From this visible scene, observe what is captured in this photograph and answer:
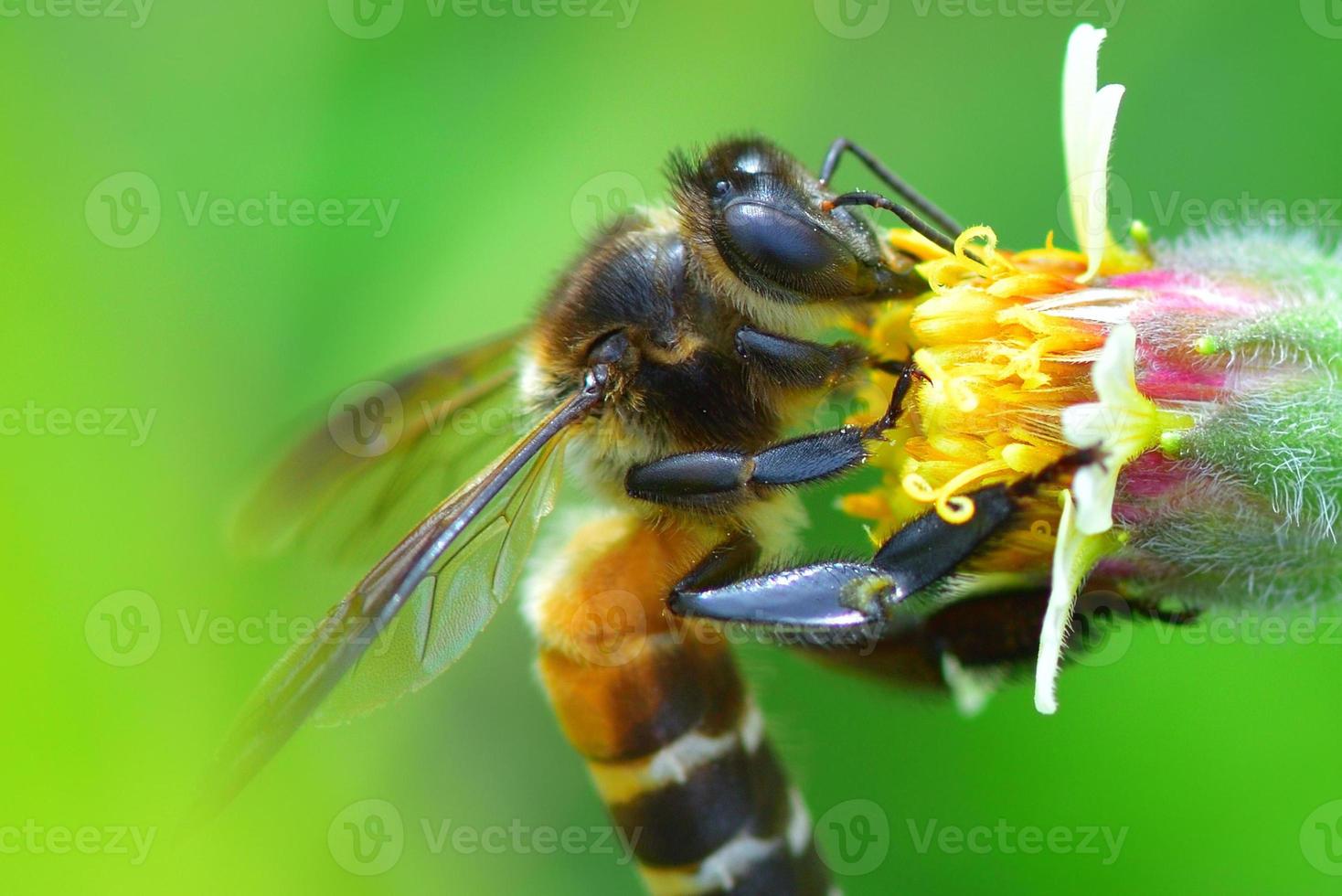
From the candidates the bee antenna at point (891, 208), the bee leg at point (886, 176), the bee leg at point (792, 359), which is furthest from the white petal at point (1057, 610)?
the bee leg at point (886, 176)

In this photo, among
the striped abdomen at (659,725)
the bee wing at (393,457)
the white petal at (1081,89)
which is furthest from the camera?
the bee wing at (393,457)

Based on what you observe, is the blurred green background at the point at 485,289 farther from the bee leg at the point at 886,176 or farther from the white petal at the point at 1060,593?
the bee leg at the point at 886,176

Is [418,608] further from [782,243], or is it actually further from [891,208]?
[891,208]

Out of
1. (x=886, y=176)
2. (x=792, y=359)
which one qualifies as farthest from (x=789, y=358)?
(x=886, y=176)

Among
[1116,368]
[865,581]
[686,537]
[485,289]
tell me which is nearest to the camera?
[1116,368]

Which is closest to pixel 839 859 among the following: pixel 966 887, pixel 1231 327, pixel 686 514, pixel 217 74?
pixel 966 887

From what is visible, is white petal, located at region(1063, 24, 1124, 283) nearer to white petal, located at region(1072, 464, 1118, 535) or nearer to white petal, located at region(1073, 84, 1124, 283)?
white petal, located at region(1073, 84, 1124, 283)

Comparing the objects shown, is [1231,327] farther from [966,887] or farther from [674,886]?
[966,887]
